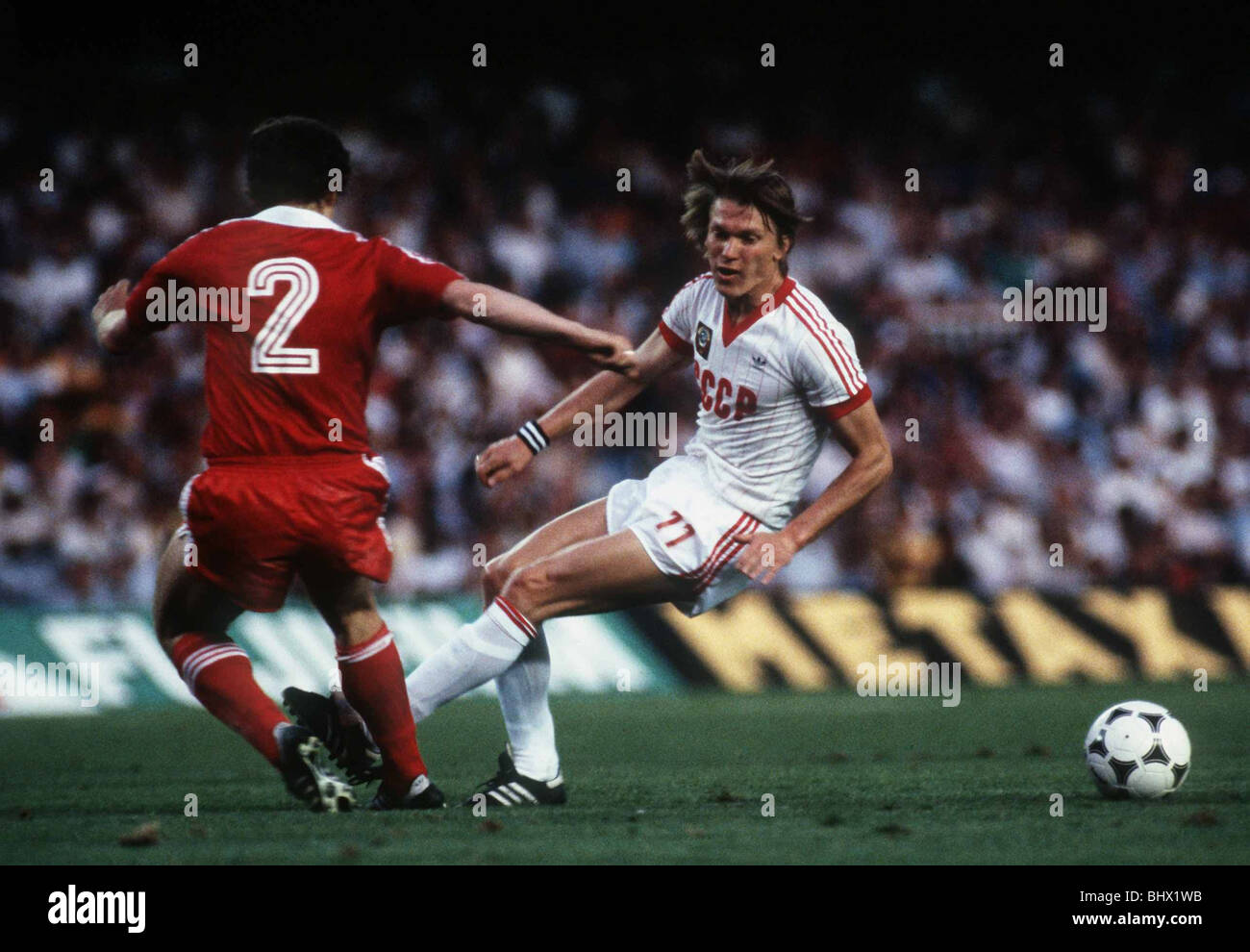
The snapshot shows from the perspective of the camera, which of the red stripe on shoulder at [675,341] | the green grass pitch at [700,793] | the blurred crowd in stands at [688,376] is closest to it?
the green grass pitch at [700,793]

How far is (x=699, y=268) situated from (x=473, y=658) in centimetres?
970

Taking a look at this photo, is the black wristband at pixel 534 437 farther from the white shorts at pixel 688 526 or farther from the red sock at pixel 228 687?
the red sock at pixel 228 687

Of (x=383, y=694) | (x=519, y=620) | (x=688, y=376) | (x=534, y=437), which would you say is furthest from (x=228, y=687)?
(x=688, y=376)

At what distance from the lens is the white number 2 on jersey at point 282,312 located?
5109mm

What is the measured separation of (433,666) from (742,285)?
178 cm

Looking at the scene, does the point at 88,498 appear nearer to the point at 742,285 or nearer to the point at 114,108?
the point at 114,108

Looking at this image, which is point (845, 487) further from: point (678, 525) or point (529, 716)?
point (529, 716)

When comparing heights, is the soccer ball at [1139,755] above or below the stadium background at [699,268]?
below

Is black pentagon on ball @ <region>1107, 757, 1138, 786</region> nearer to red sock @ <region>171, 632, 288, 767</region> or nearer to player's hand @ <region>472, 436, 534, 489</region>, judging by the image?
player's hand @ <region>472, 436, 534, 489</region>

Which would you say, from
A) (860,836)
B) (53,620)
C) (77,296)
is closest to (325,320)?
(860,836)

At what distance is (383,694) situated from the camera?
5414 millimetres

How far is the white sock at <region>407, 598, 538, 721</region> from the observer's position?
5785mm

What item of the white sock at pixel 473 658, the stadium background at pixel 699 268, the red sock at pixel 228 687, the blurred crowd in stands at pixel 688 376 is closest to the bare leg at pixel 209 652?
the red sock at pixel 228 687

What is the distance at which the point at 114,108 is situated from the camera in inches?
618
